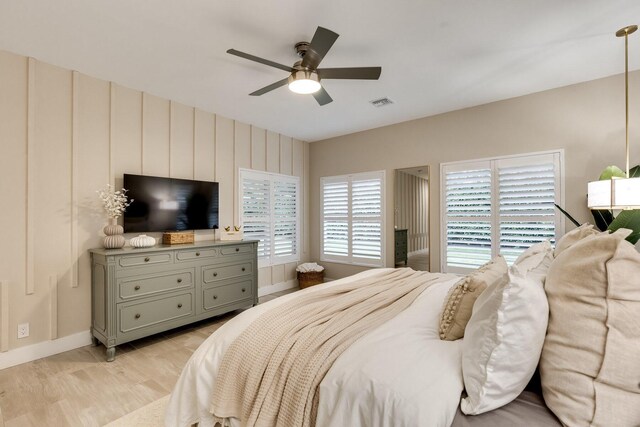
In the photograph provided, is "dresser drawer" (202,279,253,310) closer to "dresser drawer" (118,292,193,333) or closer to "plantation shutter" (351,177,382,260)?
"dresser drawer" (118,292,193,333)

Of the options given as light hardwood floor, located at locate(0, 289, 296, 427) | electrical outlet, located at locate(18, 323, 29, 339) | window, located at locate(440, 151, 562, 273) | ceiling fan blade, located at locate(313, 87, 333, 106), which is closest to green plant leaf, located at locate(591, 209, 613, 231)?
window, located at locate(440, 151, 562, 273)

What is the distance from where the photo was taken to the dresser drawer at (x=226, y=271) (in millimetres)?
3418

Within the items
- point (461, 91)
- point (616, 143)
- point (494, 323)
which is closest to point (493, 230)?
point (616, 143)

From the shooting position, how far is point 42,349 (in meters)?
2.70

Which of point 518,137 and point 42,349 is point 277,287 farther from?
point 518,137

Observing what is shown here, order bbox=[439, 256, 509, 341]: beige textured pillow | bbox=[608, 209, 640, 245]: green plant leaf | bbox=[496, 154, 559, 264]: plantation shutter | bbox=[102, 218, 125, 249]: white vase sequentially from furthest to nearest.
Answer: bbox=[496, 154, 559, 264]: plantation shutter, bbox=[102, 218, 125, 249]: white vase, bbox=[608, 209, 640, 245]: green plant leaf, bbox=[439, 256, 509, 341]: beige textured pillow

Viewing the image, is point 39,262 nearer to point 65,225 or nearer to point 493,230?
point 65,225

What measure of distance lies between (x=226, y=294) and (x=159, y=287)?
0.83 meters

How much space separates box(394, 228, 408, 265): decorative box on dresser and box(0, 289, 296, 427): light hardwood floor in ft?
9.56

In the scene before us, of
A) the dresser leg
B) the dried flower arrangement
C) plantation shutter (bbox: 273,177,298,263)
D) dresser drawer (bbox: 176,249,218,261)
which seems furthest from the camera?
plantation shutter (bbox: 273,177,298,263)

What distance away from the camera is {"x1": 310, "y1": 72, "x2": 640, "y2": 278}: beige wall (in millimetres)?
3041

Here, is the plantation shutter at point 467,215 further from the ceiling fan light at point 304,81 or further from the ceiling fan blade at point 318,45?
the ceiling fan blade at point 318,45

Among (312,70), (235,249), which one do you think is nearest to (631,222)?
(312,70)

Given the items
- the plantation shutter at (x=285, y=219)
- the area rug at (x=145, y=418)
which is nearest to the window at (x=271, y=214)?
the plantation shutter at (x=285, y=219)
